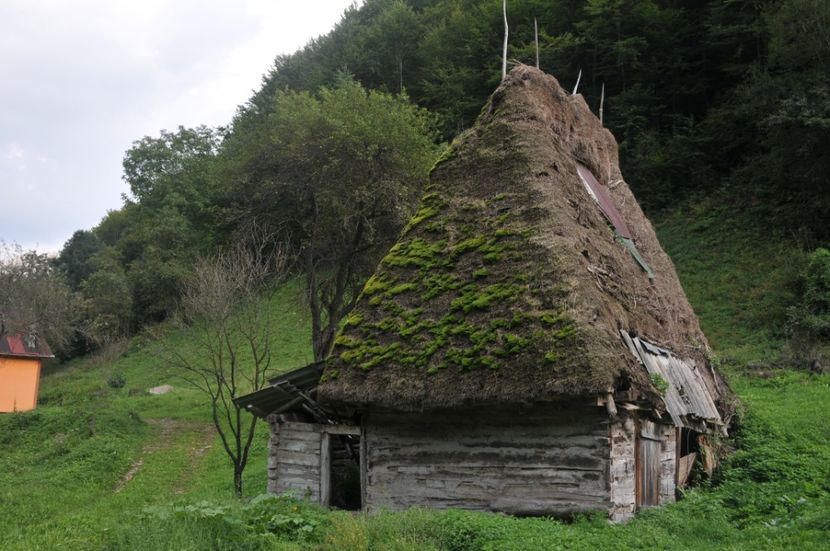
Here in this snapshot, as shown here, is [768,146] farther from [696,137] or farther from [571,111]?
[571,111]

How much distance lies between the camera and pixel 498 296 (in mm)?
9883

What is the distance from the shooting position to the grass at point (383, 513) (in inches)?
316

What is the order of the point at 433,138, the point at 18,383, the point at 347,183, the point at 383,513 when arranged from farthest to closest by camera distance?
the point at 18,383 → the point at 433,138 → the point at 347,183 → the point at 383,513

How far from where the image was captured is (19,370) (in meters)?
25.2

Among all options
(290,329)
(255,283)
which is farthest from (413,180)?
(290,329)

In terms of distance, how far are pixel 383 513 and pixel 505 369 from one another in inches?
92.6

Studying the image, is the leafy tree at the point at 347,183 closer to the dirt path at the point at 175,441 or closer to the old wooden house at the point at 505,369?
the dirt path at the point at 175,441

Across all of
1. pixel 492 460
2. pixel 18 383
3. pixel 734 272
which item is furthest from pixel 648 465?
pixel 18 383

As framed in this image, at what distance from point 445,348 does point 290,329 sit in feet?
75.6

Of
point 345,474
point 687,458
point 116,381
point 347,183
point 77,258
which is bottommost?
point 345,474

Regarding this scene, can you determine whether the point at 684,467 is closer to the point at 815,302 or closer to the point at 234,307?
the point at 234,307

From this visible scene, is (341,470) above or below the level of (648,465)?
below

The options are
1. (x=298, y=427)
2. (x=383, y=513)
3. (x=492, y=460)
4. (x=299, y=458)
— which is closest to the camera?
(x=383, y=513)

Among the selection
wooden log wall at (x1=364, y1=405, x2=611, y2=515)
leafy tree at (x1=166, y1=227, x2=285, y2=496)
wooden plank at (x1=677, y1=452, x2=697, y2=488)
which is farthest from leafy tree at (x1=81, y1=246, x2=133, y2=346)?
wooden plank at (x1=677, y1=452, x2=697, y2=488)
